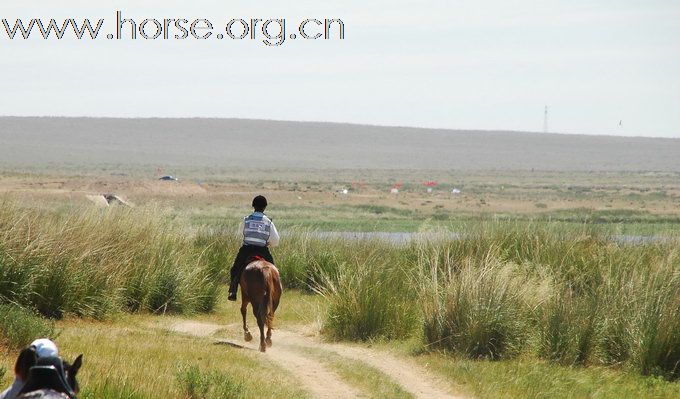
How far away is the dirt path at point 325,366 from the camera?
13.6m

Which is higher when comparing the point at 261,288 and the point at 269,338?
the point at 261,288

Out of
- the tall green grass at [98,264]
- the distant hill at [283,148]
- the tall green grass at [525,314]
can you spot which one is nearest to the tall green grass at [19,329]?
the tall green grass at [98,264]

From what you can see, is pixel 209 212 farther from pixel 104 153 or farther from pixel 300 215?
pixel 104 153

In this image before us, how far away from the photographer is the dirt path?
13.6 m

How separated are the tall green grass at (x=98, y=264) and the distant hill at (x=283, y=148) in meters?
130

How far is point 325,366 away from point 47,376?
30.1 ft

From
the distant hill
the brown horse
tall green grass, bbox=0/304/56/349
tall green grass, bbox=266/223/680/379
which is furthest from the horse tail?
the distant hill

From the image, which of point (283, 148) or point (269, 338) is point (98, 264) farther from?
point (283, 148)

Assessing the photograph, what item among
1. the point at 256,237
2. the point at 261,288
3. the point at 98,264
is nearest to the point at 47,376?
the point at 261,288

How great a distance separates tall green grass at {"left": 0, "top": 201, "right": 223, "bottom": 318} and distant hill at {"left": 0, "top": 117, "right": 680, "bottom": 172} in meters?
130

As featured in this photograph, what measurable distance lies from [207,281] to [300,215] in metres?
42.1

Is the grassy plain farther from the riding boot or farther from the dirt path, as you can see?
the riding boot

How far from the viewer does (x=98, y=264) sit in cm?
Answer: 1858

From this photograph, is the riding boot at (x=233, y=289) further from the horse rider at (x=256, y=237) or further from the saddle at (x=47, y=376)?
the saddle at (x=47, y=376)
